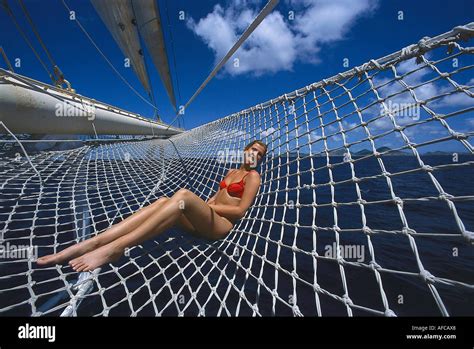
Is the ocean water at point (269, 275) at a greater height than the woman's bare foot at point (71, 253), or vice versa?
the woman's bare foot at point (71, 253)

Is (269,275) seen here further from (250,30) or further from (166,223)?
(250,30)

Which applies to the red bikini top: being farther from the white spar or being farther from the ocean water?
the white spar

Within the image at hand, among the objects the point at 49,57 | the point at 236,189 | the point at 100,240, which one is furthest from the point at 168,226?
the point at 49,57

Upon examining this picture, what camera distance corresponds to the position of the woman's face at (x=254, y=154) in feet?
9.75

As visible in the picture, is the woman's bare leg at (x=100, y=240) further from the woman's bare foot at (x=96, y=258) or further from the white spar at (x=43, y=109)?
the white spar at (x=43, y=109)

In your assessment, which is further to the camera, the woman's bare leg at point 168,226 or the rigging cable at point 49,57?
the rigging cable at point 49,57

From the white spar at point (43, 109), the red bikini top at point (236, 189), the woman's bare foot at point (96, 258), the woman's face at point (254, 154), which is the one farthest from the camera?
the woman's face at point (254, 154)

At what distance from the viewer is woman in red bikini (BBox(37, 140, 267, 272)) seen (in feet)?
5.47

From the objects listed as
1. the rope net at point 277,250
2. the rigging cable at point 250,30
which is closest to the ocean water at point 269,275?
the rope net at point 277,250

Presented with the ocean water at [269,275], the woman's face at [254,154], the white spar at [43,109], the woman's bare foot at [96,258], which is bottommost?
the ocean water at [269,275]

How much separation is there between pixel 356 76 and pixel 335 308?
9.86 ft

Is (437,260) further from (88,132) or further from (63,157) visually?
(63,157)

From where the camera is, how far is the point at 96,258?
161cm
